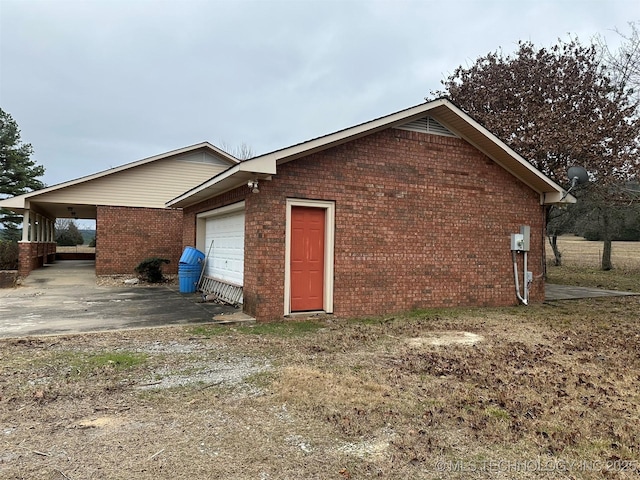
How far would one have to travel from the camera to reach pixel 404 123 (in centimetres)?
966

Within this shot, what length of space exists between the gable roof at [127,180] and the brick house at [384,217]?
9092 millimetres

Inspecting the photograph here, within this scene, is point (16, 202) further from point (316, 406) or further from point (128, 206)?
point (316, 406)

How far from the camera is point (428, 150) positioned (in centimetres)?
998

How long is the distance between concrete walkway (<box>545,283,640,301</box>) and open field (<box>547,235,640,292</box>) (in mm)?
1374

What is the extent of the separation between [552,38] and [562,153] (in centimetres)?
507

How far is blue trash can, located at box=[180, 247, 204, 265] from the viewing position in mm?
12875

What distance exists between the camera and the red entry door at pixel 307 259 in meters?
8.73

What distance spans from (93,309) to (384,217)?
22.4 feet

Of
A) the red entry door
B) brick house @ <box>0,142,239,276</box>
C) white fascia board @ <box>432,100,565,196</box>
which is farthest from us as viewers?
brick house @ <box>0,142,239,276</box>

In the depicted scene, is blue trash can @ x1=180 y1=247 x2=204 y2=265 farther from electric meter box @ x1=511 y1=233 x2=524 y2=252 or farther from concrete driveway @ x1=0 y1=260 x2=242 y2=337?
electric meter box @ x1=511 y1=233 x2=524 y2=252

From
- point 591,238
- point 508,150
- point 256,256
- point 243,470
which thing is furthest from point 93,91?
point 591,238

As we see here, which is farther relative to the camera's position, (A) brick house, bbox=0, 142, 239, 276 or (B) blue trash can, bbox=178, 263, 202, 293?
(A) brick house, bbox=0, 142, 239, 276

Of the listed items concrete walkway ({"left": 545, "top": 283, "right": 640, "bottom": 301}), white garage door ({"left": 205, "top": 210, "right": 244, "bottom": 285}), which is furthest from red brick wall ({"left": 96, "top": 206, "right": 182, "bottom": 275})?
concrete walkway ({"left": 545, "top": 283, "right": 640, "bottom": 301})

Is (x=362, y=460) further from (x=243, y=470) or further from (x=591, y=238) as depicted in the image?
(x=591, y=238)
